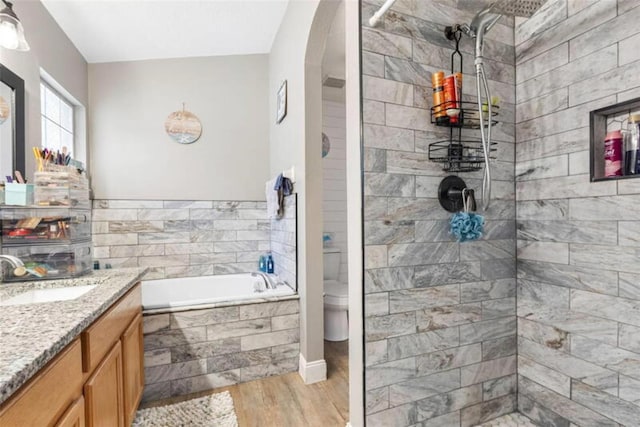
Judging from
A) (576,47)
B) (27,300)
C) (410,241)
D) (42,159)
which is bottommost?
(27,300)

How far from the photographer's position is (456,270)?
1605 millimetres

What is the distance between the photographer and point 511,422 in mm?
1698

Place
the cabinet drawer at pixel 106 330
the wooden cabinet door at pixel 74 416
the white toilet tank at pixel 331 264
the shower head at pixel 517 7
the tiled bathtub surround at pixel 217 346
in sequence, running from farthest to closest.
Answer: the white toilet tank at pixel 331 264 < the tiled bathtub surround at pixel 217 346 < the shower head at pixel 517 7 < the cabinet drawer at pixel 106 330 < the wooden cabinet door at pixel 74 416

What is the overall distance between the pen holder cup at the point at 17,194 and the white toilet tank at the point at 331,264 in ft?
8.03

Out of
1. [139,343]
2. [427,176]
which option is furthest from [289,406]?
[427,176]

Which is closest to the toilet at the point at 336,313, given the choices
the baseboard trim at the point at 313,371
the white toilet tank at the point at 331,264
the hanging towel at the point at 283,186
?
the white toilet tank at the point at 331,264

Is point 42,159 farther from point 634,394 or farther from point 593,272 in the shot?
point 634,394

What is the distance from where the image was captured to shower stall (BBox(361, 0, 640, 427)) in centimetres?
137

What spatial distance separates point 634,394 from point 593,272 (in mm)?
492

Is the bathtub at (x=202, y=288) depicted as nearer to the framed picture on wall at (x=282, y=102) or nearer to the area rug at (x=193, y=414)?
the area rug at (x=193, y=414)

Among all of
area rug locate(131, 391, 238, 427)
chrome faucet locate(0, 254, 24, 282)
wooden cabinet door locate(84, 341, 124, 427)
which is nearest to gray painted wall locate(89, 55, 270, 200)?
chrome faucet locate(0, 254, 24, 282)

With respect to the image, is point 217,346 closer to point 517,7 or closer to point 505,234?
point 505,234

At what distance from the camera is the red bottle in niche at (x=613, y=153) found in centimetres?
134

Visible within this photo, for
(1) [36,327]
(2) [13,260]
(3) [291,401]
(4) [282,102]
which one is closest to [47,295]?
(2) [13,260]
